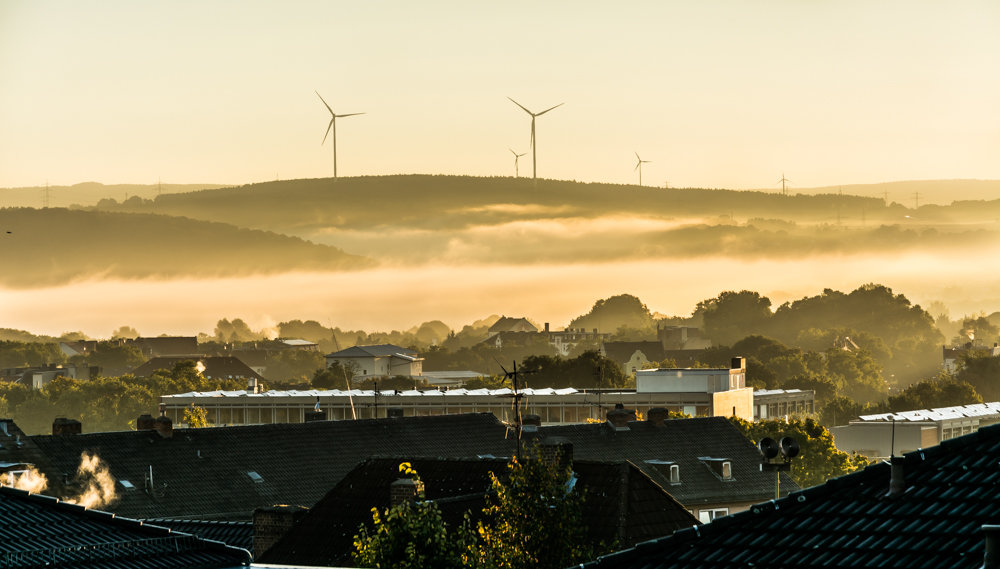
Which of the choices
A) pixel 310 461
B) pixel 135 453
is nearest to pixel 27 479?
pixel 135 453

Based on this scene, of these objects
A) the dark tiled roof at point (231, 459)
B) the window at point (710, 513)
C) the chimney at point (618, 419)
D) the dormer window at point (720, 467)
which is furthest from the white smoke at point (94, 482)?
the dormer window at point (720, 467)

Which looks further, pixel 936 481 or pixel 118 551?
pixel 118 551

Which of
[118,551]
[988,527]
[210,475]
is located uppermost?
[988,527]

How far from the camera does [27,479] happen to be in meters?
94.0

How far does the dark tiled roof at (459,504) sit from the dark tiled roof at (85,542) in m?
22.8

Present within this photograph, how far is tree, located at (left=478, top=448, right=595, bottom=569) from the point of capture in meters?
47.9

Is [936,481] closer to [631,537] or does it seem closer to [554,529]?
[554,529]

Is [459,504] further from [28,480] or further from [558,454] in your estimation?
[28,480]

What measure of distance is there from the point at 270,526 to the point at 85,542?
1173 inches

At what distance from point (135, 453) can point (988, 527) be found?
80.9 metres

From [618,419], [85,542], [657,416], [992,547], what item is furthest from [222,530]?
[657,416]

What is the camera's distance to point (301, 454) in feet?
339

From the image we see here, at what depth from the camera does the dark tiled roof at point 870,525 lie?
2684cm

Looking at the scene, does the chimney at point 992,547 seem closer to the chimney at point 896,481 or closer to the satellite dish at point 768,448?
the chimney at point 896,481
